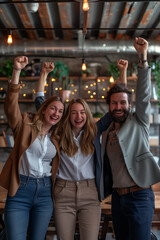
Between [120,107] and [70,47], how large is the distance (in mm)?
3644

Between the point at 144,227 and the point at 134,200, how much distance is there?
7.3 inches

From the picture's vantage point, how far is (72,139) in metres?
2.09

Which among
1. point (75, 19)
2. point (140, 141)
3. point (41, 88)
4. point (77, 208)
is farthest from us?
point (75, 19)

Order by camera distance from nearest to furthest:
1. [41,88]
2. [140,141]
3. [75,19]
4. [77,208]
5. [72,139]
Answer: [140,141] → [77,208] → [72,139] → [41,88] → [75,19]

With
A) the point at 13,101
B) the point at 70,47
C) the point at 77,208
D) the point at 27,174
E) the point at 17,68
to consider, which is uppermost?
the point at 70,47

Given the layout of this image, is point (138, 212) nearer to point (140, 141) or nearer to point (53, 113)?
point (140, 141)

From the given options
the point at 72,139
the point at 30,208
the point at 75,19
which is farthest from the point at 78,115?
the point at 75,19

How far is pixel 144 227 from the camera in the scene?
1.70 meters

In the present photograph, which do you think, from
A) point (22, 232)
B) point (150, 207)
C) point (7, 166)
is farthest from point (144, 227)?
point (7, 166)

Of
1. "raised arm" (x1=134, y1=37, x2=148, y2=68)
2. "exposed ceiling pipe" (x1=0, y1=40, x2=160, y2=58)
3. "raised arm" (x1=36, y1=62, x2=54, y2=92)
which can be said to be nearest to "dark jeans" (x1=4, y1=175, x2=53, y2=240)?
"raised arm" (x1=36, y1=62, x2=54, y2=92)

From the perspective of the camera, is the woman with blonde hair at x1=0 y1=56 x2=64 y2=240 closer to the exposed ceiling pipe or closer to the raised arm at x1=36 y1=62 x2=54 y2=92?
the raised arm at x1=36 y1=62 x2=54 y2=92

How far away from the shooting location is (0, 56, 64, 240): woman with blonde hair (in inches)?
71.5

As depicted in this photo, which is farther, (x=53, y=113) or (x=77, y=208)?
(x=53, y=113)

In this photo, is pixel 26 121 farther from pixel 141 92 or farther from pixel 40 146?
pixel 141 92
